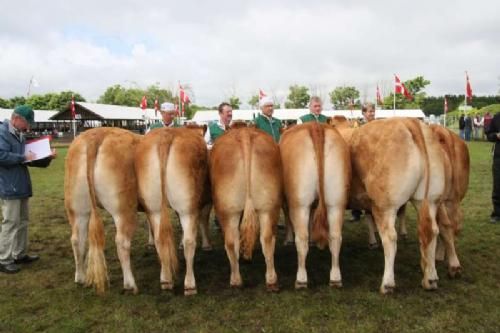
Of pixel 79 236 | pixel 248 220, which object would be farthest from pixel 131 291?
pixel 248 220

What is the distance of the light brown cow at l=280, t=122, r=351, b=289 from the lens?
4207 mm

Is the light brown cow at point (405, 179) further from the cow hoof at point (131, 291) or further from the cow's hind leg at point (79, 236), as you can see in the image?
the cow's hind leg at point (79, 236)

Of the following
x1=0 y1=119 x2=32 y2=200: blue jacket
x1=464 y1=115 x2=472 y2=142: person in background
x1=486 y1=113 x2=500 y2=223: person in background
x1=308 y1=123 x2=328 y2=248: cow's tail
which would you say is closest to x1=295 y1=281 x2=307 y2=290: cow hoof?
x1=308 y1=123 x2=328 y2=248: cow's tail

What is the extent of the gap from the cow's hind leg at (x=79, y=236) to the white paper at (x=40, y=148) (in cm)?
122

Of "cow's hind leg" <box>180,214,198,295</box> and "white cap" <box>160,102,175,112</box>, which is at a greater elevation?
"white cap" <box>160,102,175,112</box>

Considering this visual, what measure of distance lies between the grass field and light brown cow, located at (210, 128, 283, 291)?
517 millimetres

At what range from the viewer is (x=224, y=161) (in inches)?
170

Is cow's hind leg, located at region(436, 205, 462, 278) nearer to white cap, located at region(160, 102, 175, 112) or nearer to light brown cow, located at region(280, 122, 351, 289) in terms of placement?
light brown cow, located at region(280, 122, 351, 289)

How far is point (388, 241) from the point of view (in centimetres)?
424

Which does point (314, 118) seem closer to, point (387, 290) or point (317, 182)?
point (317, 182)

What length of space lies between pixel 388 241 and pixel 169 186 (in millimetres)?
2471

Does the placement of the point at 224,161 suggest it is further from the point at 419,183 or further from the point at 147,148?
the point at 419,183

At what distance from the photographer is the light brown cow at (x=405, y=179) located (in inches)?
161

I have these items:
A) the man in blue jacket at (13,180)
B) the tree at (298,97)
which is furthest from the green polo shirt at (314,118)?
the tree at (298,97)
